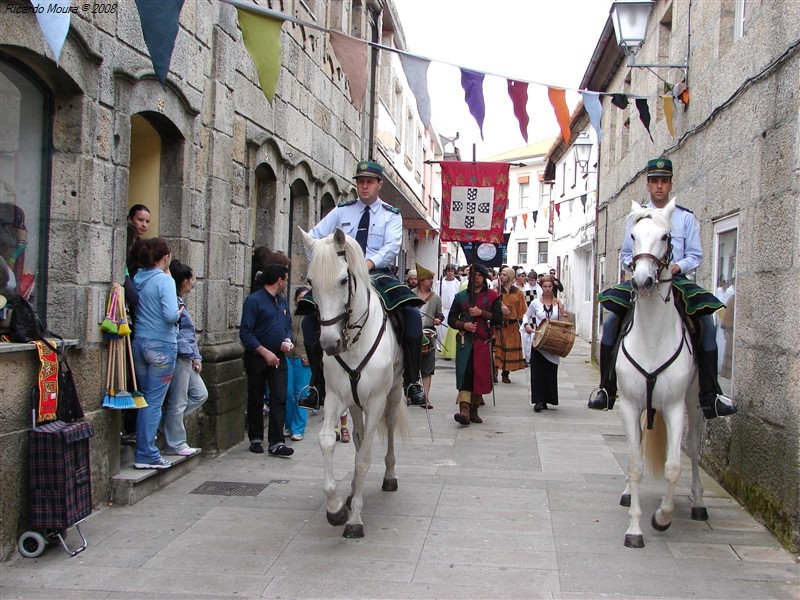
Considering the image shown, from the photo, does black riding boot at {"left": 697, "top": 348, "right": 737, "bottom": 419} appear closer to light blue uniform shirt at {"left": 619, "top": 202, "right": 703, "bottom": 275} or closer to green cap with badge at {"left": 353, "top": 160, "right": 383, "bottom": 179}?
light blue uniform shirt at {"left": 619, "top": 202, "right": 703, "bottom": 275}

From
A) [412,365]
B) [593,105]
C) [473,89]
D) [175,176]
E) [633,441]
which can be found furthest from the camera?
[593,105]

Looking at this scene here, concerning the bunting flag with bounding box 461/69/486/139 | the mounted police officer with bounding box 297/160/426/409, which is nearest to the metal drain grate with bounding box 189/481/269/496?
the mounted police officer with bounding box 297/160/426/409

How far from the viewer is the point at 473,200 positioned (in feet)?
38.4

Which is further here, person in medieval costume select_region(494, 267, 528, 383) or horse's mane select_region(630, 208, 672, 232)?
person in medieval costume select_region(494, 267, 528, 383)

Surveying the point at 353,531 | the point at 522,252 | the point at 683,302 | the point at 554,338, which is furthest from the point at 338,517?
the point at 522,252

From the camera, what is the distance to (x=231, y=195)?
816 cm

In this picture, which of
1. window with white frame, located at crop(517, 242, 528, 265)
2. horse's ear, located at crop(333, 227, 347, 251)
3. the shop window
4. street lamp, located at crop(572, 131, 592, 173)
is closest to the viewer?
horse's ear, located at crop(333, 227, 347, 251)

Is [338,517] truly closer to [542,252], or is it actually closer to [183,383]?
[183,383]

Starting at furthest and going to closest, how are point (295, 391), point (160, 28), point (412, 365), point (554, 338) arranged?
1. point (554, 338)
2. point (295, 391)
3. point (412, 365)
4. point (160, 28)

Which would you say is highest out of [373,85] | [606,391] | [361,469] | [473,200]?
[373,85]

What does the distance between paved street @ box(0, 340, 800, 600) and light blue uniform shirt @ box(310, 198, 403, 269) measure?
6.60 feet

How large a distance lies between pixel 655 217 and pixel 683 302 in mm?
851

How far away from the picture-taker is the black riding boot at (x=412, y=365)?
20.0 ft

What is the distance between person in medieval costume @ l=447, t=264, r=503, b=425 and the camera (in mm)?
9820
